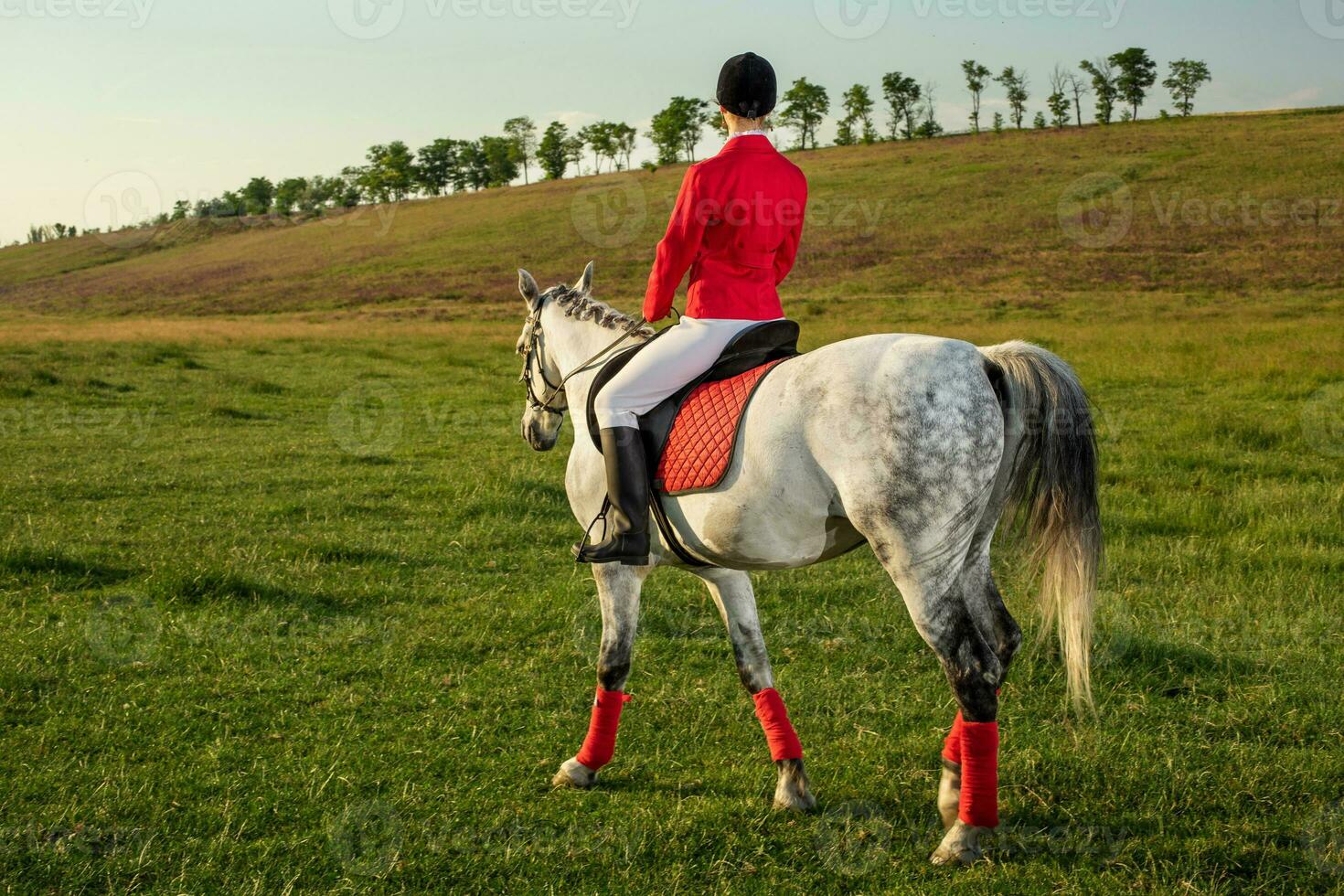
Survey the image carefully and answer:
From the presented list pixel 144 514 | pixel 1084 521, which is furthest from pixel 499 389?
pixel 1084 521

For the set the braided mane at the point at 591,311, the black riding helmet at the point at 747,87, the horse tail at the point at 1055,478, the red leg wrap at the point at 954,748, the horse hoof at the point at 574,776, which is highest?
the black riding helmet at the point at 747,87

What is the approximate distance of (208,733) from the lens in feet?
19.4

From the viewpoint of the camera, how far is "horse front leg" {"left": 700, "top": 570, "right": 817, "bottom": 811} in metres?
5.14

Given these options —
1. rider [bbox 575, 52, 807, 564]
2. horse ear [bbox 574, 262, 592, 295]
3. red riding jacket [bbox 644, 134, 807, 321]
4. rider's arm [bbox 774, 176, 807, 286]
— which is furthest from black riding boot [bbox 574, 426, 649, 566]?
horse ear [bbox 574, 262, 592, 295]

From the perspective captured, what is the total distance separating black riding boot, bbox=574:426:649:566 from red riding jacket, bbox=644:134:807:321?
2.22ft

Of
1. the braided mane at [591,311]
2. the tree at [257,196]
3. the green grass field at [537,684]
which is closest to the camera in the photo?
the green grass field at [537,684]

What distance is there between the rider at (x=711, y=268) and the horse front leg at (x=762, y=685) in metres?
0.65

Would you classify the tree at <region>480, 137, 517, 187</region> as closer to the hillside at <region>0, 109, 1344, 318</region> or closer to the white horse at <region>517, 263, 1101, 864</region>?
the hillside at <region>0, 109, 1344, 318</region>

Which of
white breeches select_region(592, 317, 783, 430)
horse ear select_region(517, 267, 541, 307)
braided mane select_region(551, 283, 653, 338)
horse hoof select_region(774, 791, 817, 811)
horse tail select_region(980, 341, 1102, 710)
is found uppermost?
horse ear select_region(517, 267, 541, 307)

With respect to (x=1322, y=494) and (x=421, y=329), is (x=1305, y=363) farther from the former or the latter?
(x=421, y=329)

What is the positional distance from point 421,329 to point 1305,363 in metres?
30.0

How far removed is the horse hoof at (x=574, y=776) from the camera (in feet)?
17.7

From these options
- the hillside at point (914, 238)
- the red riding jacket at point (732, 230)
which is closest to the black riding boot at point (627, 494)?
the red riding jacket at point (732, 230)

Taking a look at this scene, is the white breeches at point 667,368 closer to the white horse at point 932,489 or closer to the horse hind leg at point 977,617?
the white horse at point 932,489
